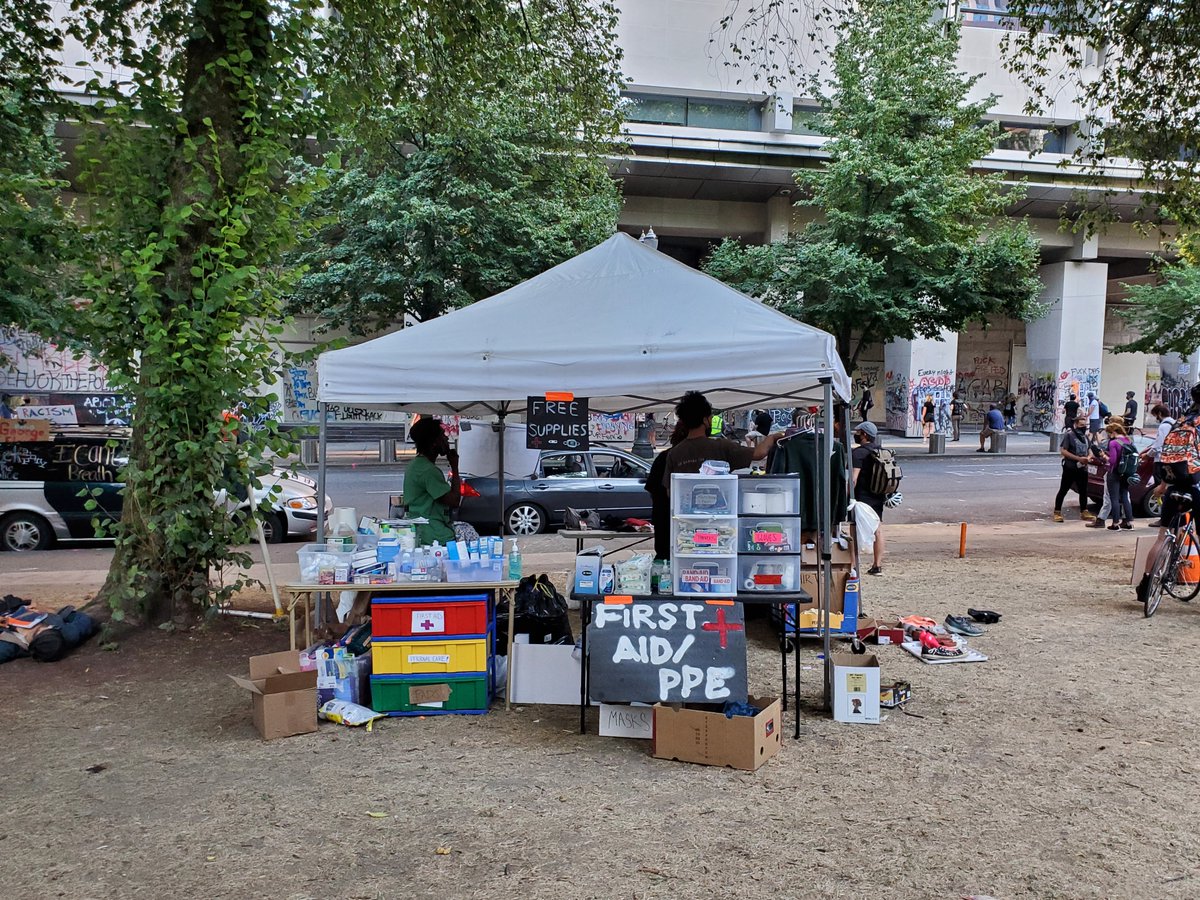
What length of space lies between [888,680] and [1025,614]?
9.07 feet

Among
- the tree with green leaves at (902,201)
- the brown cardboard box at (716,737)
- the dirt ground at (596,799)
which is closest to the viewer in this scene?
the dirt ground at (596,799)

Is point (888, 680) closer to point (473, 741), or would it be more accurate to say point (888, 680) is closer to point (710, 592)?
point (710, 592)

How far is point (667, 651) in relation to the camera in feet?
16.1

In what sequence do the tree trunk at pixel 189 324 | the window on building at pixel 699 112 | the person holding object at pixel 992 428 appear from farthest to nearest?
the window on building at pixel 699 112 < the person holding object at pixel 992 428 < the tree trunk at pixel 189 324

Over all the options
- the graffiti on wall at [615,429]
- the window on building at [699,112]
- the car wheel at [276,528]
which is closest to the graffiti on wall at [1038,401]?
the window on building at [699,112]

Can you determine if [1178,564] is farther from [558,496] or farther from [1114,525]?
[558,496]

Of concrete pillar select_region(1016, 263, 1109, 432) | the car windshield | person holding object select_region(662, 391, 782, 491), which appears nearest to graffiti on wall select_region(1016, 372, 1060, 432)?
concrete pillar select_region(1016, 263, 1109, 432)

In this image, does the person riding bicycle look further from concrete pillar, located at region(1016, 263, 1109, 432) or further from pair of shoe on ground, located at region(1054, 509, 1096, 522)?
concrete pillar, located at region(1016, 263, 1109, 432)

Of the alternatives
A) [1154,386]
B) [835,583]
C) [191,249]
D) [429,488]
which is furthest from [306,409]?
[1154,386]

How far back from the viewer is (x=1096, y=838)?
3.83 m

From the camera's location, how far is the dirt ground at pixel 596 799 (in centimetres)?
350

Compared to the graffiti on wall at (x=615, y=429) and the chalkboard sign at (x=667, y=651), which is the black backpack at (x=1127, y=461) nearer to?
the chalkboard sign at (x=667, y=651)

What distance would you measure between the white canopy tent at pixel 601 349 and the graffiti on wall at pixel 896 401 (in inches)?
1174

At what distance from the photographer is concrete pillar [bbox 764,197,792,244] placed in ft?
110
